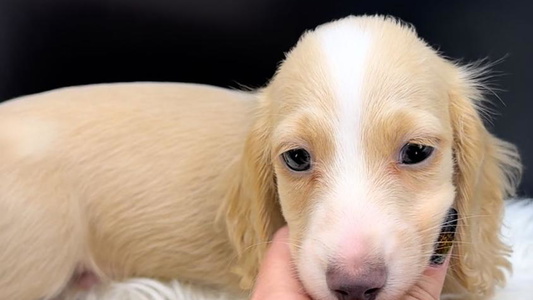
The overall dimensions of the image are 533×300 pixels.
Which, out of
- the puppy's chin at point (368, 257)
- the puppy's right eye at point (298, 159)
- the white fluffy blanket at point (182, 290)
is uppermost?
the puppy's right eye at point (298, 159)

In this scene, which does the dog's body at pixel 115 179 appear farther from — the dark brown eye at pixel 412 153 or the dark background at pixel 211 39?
the dark brown eye at pixel 412 153

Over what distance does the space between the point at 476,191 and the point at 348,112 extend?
0.40m

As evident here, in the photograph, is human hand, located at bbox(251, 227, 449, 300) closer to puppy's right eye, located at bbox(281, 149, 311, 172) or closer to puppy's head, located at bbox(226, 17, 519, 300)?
puppy's head, located at bbox(226, 17, 519, 300)

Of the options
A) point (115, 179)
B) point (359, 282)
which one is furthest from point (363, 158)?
point (115, 179)

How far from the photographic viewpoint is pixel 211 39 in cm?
260

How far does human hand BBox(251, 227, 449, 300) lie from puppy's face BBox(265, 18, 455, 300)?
1.6 inches

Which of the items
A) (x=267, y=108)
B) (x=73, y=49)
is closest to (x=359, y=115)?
(x=267, y=108)

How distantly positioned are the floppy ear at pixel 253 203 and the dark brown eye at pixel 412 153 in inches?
12.7

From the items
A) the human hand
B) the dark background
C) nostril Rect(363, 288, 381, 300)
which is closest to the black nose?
nostril Rect(363, 288, 381, 300)

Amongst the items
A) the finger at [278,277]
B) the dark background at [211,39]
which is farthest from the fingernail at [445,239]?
the dark background at [211,39]

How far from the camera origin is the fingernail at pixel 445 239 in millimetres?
1731

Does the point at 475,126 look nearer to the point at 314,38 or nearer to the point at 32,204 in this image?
→ the point at 314,38

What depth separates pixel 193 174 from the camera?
214 cm

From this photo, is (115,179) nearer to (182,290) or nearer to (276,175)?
(182,290)
